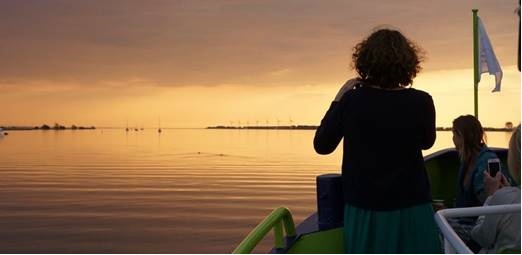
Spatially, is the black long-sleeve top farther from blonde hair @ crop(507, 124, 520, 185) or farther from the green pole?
the green pole

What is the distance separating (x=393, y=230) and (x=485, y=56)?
576cm

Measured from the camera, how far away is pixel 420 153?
332cm

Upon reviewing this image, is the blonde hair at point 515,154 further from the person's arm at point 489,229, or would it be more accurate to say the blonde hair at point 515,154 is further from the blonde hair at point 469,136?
the blonde hair at point 469,136

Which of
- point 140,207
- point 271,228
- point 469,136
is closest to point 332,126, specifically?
point 271,228

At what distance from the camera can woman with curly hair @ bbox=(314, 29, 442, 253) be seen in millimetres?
3211

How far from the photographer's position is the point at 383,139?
321cm

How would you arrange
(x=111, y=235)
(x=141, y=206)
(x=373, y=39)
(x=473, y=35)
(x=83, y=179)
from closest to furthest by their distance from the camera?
(x=373, y=39), (x=473, y=35), (x=111, y=235), (x=141, y=206), (x=83, y=179)

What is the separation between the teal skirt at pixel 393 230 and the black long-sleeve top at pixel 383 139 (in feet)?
0.15

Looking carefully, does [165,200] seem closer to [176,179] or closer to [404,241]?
[176,179]

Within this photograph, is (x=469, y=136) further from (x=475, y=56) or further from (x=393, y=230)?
(x=475, y=56)

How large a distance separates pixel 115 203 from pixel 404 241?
1519 cm

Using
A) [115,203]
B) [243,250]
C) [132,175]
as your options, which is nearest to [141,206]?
[115,203]

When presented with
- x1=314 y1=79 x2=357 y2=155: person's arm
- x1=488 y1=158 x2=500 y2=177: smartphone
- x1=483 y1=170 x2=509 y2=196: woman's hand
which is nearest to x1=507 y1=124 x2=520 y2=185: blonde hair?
x1=314 y1=79 x2=357 y2=155: person's arm

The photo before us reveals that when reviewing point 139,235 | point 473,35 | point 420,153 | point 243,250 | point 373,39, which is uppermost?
point 473,35
